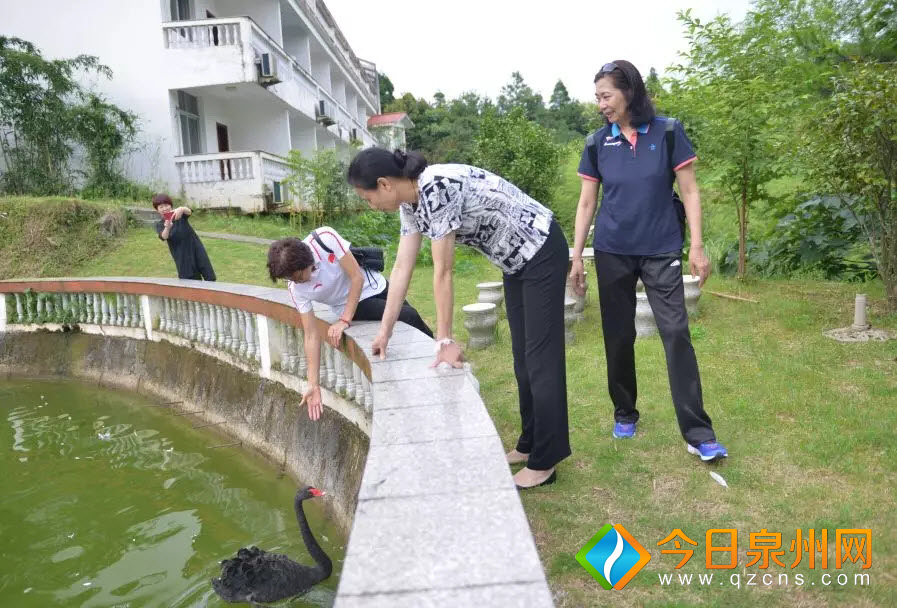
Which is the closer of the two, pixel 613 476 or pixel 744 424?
pixel 613 476

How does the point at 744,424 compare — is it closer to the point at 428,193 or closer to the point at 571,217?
the point at 428,193

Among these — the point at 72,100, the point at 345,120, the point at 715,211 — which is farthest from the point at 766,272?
the point at 345,120

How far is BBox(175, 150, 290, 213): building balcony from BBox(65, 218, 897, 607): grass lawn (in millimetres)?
10376

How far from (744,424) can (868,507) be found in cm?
110

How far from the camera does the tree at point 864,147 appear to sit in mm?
5582

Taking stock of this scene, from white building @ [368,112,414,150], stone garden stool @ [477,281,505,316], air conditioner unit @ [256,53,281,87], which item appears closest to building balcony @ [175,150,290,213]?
air conditioner unit @ [256,53,281,87]

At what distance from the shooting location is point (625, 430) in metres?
3.73

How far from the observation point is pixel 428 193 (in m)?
2.62

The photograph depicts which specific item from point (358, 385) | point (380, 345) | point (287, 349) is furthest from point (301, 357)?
point (380, 345)

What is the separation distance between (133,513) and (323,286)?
6.65ft

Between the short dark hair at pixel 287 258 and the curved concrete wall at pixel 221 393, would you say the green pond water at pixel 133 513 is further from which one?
the short dark hair at pixel 287 258

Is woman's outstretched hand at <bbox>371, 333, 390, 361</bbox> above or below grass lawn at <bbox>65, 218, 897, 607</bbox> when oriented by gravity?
above

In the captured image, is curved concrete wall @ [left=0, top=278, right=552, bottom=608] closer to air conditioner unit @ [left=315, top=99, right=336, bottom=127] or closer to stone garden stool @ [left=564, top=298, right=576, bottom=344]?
stone garden stool @ [left=564, top=298, right=576, bottom=344]

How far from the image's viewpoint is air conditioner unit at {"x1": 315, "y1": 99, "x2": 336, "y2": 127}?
22.1 metres
